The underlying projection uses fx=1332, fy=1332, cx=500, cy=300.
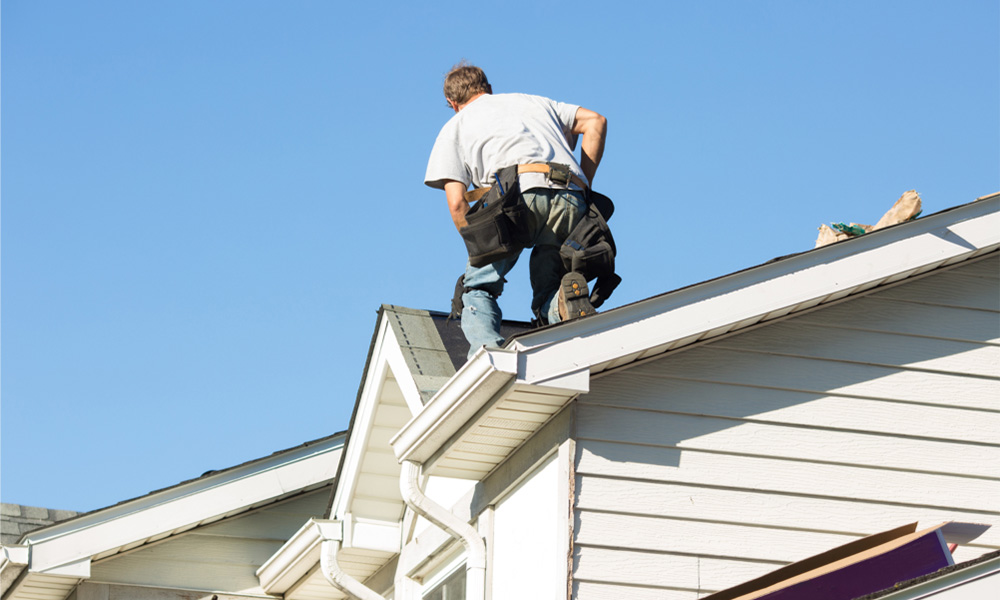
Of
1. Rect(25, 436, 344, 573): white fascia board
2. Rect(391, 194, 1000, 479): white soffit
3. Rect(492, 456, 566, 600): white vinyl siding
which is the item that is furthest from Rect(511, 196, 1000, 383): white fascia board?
Rect(25, 436, 344, 573): white fascia board

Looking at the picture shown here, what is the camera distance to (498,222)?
22.2 ft

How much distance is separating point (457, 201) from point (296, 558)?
2.99 metres

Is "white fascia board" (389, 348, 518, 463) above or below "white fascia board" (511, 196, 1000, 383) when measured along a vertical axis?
below

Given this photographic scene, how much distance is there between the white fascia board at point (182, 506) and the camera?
9.02 m

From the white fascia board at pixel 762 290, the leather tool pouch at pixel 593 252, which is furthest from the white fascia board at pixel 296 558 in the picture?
the white fascia board at pixel 762 290

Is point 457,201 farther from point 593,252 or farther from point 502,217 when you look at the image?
point 593,252

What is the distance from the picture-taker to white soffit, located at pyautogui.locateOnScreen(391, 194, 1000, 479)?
5.98 m

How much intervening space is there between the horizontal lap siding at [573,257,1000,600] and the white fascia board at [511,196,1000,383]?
216 millimetres

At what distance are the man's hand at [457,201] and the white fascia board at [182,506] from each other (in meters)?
3.16

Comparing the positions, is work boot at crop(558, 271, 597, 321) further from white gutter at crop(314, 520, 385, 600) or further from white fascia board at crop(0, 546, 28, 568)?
white fascia board at crop(0, 546, 28, 568)

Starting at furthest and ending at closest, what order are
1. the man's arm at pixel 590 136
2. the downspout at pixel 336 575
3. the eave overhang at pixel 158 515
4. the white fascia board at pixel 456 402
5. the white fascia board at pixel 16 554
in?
the eave overhang at pixel 158 515 < the white fascia board at pixel 16 554 < the downspout at pixel 336 575 < the man's arm at pixel 590 136 < the white fascia board at pixel 456 402

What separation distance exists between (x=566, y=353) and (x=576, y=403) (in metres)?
0.34

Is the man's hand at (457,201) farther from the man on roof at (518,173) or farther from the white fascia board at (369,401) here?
the white fascia board at (369,401)

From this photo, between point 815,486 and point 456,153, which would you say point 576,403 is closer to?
point 815,486
